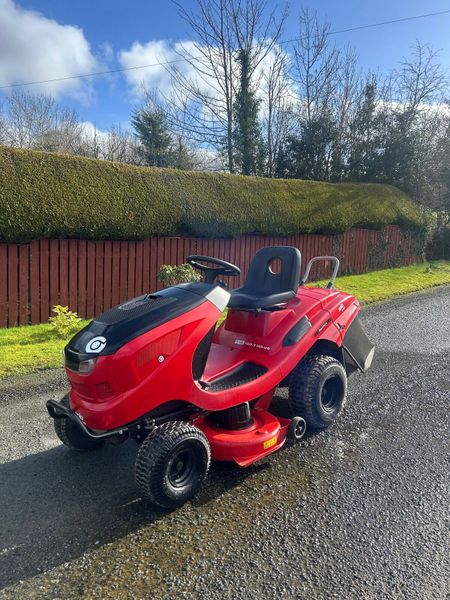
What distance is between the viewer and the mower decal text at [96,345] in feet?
7.77

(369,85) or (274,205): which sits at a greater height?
(369,85)

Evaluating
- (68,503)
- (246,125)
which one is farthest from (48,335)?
(246,125)

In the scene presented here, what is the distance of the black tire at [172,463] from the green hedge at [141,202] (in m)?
4.95

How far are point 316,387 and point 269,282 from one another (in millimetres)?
933

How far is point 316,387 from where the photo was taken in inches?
129

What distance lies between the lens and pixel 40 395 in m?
4.08

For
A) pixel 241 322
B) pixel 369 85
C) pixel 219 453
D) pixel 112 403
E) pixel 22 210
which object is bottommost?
pixel 219 453

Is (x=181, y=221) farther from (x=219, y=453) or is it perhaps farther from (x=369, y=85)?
(x=369, y=85)

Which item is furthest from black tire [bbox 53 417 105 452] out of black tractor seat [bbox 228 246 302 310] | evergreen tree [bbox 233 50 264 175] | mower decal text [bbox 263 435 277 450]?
evergreen tree [bbox 233 50 264 175]

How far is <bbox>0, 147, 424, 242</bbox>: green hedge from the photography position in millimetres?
6387

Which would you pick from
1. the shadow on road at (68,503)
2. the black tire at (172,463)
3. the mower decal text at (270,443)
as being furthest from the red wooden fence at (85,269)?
the mower decal text at (270,443)

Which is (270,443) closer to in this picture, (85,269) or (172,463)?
(172,463)

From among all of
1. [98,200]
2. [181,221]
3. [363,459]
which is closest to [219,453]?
[363,459]

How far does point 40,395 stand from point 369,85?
19063 millimetres
